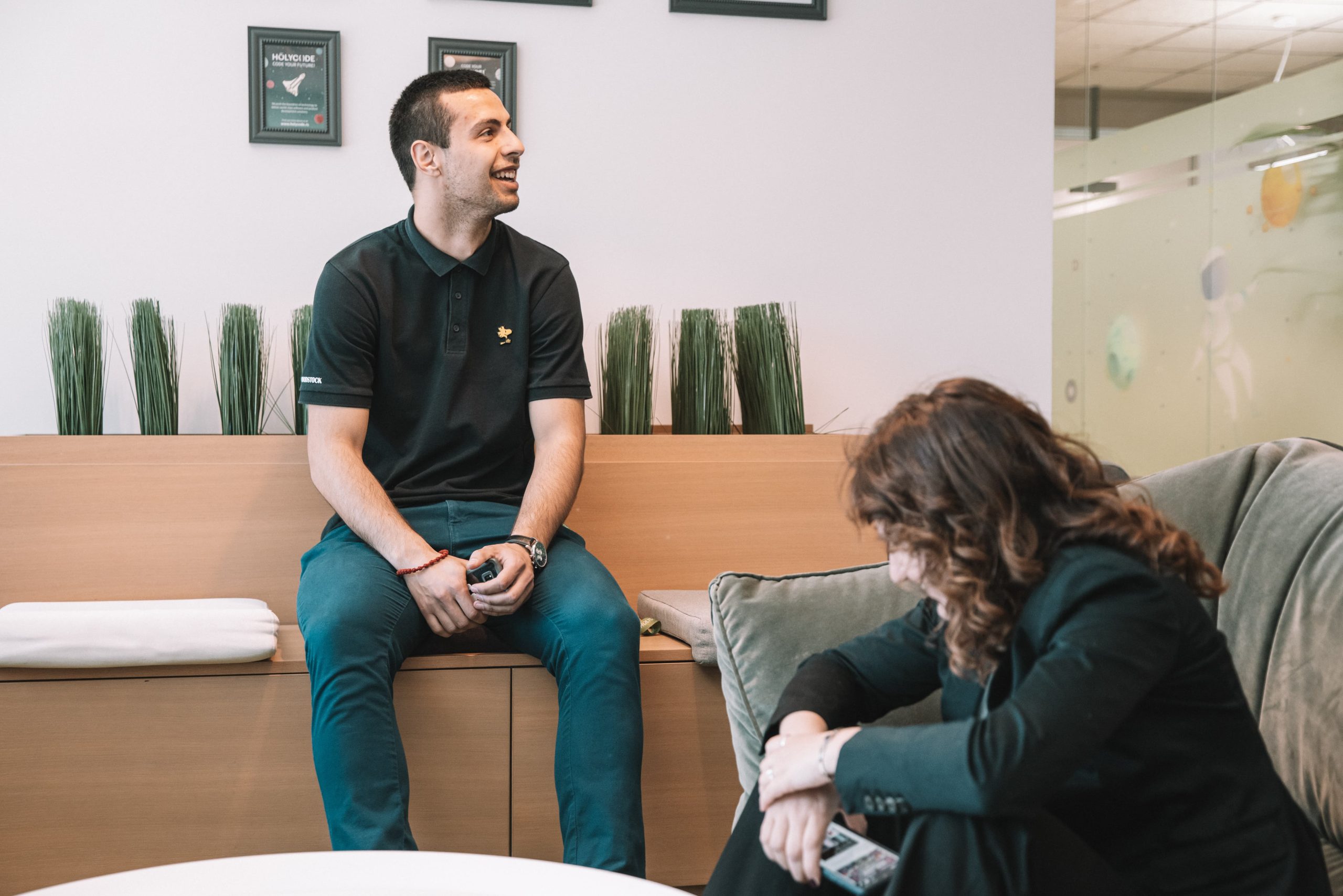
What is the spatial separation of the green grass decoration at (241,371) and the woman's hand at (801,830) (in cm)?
164

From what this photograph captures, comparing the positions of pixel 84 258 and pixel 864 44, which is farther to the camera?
pixel 864 44

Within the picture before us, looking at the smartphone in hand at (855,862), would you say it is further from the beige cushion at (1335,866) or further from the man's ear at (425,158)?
the man's ear at (425,158)

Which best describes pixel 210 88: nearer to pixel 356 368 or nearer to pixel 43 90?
pixel 43 90

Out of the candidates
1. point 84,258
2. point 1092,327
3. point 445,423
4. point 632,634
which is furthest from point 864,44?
point 1092,327

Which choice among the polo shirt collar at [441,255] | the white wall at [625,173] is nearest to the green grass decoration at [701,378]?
the white wall at [625,173]

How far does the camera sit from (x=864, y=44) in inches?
110

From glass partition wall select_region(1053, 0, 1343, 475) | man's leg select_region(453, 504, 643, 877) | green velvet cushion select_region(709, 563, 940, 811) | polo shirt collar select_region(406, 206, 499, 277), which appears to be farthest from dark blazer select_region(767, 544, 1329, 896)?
glass partition wall select_region(1053, 0, 1343, 475)

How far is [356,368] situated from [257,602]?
0.48 meters

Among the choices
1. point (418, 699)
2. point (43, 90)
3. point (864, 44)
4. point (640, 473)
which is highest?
point (864, 44)

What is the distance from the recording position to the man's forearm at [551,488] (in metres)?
1.90

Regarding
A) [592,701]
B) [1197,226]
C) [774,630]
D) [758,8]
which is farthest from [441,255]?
[1197,226]

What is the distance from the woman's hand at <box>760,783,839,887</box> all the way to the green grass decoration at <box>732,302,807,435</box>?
1464mm

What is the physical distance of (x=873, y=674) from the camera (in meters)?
1.25

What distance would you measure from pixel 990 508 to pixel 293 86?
214 cm
